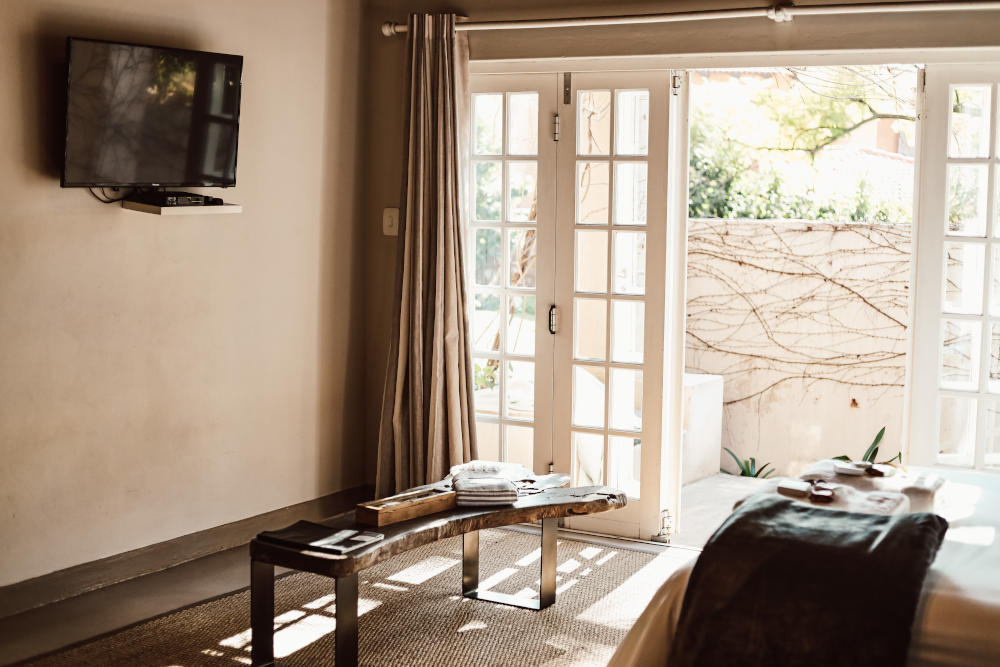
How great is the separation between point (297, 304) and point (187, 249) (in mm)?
692

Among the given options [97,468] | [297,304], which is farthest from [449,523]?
[297,304]

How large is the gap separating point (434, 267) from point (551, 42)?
1.14m

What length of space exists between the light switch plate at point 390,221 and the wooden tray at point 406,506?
179cm

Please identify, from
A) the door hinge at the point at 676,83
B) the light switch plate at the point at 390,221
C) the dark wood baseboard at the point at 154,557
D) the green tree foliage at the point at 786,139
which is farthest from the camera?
the green tree foliage at the point at 786,139

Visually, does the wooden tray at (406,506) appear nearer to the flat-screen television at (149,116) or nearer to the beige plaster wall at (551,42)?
the flat-screen television at (149,116)

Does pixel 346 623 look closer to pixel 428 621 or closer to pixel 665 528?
pixel 428 621

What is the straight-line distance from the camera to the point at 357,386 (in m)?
5.02

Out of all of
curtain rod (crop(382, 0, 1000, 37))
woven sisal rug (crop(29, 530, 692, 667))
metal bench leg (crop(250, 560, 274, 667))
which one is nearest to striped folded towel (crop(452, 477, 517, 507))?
woven sisal rug (crop(29, 530, 692, 667))

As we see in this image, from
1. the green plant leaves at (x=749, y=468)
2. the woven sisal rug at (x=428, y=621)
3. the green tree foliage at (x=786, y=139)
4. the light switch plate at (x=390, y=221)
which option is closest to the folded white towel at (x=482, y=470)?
the woven sisal rug at (x=428, y=621)

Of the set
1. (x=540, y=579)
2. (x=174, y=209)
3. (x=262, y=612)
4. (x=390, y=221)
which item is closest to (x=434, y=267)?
(x=390, y=221)

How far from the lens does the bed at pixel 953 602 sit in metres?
2.18

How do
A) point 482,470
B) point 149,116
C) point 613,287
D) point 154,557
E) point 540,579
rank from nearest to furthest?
1. point 482,470
2. point 149,116
3. point 540,579
4. point 154,557
5. point 613,287

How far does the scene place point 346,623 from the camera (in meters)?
2.97

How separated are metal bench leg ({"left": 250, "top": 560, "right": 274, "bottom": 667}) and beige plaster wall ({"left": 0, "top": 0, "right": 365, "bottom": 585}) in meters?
1.01
